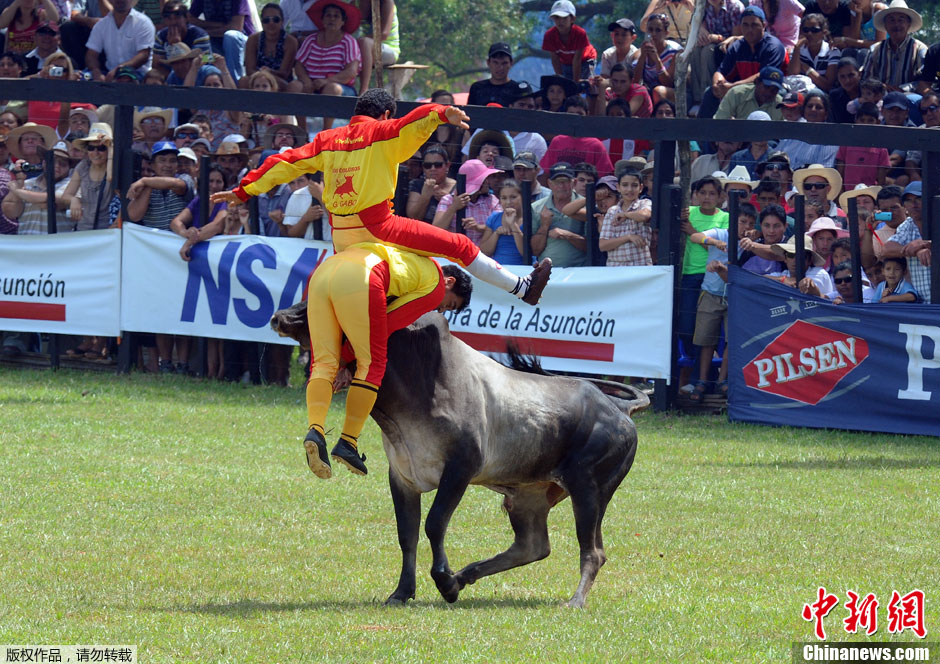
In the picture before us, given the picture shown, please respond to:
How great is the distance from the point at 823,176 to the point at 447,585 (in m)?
8.28

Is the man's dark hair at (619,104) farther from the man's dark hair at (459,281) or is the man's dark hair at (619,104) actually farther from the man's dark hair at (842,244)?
the man's dark hair at (459,281)

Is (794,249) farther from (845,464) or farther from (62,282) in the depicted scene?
(62,282)

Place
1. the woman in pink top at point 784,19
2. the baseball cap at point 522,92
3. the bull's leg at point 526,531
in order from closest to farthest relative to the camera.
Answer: the bull's leg at point 526,531
the woman in pink top at point 784,19
the baseball cap at point 522,92

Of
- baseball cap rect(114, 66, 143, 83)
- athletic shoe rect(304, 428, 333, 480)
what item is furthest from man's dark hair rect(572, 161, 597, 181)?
athletic shoe rect(304, 428, 333, 480)

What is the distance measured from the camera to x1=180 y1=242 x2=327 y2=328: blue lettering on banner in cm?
1491

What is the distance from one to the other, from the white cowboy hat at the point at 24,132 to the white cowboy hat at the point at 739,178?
328 inches

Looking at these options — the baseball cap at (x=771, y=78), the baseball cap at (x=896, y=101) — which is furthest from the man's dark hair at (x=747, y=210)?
the baseball cap at (x=771, y=78)

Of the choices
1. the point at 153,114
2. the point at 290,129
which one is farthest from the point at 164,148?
the point at 290,129

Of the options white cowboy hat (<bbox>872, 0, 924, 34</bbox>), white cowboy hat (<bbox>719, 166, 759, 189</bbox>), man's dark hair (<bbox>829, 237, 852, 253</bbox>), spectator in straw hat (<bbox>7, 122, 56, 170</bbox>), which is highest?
white cowboy hat (<bbox>872, 0, 924, 34</bbox>)

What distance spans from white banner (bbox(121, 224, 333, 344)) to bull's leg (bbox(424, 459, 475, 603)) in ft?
26.2

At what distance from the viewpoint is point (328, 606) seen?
6.95m

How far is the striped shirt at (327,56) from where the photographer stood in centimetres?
1766

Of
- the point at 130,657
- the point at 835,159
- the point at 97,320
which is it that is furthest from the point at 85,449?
the point at 835,159

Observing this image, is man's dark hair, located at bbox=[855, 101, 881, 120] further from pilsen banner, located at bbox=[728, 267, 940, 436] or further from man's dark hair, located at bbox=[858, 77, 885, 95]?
pilsen banner, located at bbox=[728, 267, 940, 436]
